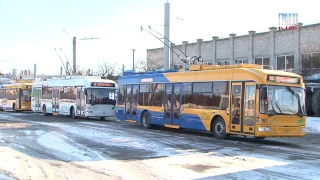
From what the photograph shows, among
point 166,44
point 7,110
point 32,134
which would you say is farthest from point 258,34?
point 32,134

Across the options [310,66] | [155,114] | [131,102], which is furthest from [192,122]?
[310,66]

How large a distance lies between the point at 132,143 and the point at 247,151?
13.0ft

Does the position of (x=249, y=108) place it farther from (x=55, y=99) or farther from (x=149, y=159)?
(x=55, y=99)

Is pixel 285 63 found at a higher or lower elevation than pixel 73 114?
higher

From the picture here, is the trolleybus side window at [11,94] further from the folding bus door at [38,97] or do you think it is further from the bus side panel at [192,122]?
the bus side panel at [192,122]

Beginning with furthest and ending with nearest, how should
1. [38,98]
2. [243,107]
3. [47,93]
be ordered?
1. [38,98]
2. [47,93]
3. [243,107]

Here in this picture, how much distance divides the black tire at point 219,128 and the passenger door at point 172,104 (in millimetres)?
2461

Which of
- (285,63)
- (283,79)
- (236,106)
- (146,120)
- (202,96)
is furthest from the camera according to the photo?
(285,63)

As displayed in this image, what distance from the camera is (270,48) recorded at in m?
45.6

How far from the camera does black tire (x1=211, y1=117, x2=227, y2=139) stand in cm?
1584

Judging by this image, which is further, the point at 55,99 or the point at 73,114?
the point at 55,99

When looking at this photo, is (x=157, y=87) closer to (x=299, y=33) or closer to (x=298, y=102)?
(x=298, y=102)

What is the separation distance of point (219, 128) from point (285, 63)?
1204 inches

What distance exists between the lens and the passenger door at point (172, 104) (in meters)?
18.6
